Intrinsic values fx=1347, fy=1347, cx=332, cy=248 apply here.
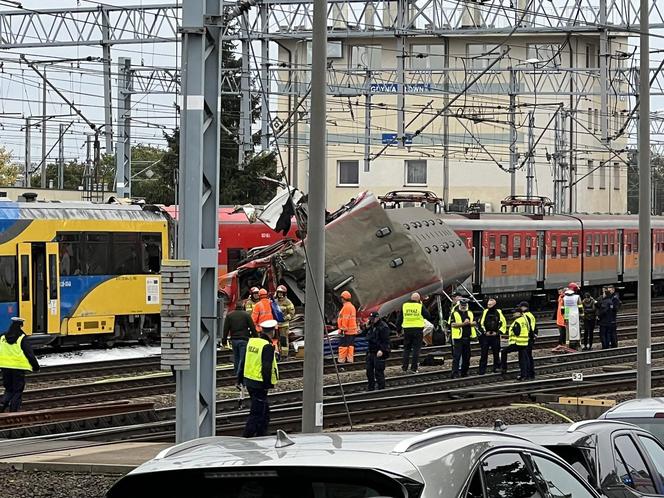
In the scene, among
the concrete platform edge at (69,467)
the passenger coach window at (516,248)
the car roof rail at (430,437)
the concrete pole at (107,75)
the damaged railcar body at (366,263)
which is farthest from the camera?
the passenger coach window at (516,248)

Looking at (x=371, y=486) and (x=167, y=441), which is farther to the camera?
(x=167, y=441)

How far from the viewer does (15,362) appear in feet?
67.3

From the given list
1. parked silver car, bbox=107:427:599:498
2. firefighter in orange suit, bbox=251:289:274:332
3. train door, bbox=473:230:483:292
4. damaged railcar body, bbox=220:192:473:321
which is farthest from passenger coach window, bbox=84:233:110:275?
parked silver car, bbox=107:427:599:498

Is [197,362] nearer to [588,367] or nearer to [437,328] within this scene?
[588,367]

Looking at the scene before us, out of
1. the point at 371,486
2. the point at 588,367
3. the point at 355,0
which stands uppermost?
the point at 355,0

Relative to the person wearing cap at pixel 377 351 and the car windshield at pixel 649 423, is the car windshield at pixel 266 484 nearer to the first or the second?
the car windshield at pixel 649 423

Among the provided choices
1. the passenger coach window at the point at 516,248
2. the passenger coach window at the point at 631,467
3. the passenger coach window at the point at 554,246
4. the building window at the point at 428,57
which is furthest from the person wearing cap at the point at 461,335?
the building window at the point at 428,57

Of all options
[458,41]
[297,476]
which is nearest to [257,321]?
[297,476]

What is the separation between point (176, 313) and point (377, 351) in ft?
41.6

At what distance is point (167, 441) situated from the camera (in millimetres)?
18391

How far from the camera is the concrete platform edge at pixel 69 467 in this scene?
539 inches

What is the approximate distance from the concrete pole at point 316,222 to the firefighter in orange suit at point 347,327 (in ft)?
51.2

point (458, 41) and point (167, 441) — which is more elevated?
point (458, 41)

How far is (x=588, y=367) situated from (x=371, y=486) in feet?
85.5
